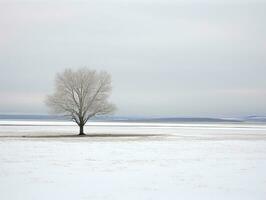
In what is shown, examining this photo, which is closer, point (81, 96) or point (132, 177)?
point (132, 177)

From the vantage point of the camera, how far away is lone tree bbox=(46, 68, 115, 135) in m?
64.2

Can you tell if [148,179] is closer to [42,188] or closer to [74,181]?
[74,181]

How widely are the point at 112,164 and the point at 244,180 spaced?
7.83 meters

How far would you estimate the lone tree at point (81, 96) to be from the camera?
6419 cm

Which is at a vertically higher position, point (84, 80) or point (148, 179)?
point (84, 80)

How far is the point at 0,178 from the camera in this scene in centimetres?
1731

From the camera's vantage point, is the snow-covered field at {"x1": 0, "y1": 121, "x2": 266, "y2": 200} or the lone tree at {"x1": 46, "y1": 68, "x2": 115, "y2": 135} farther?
the lone tree at {"x1": 46, "y1": 68, "x2": 115, "y2": 135}

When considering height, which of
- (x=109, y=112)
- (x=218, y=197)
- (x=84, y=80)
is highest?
(x=84, y=80)

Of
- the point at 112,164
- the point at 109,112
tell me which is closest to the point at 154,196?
the point at 112,164

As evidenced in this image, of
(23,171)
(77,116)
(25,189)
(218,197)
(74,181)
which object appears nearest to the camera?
(218,197)

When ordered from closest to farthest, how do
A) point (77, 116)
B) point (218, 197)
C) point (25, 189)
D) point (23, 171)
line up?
point (218, 197) < point (25, 189) < point (23, 171) < point (77, 116)

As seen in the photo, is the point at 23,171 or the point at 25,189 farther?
the point at 23,171

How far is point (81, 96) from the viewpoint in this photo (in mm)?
65500

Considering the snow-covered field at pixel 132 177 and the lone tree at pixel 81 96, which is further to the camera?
the lone tree at pixel 81 96
